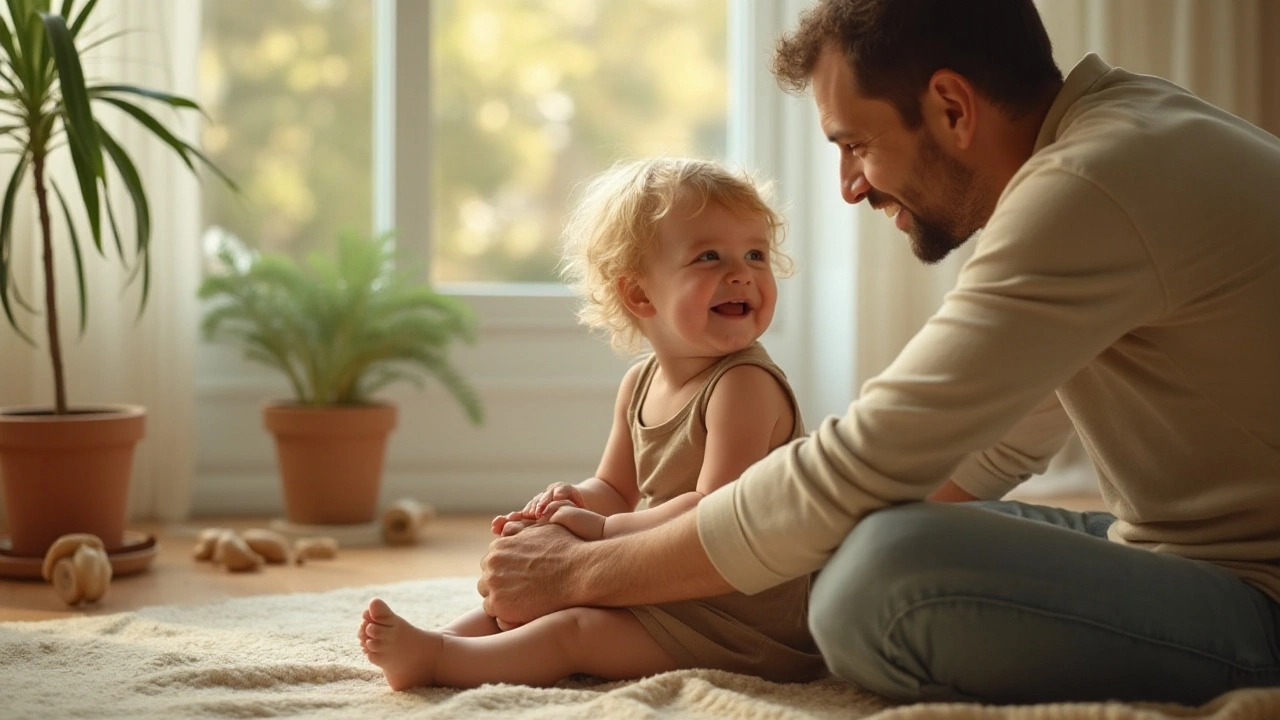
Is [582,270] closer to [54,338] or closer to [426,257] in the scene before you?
[54,338]

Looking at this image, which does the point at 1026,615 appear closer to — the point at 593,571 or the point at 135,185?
the point at 593,571

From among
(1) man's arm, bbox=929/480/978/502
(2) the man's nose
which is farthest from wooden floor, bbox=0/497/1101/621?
(2) the man's nose

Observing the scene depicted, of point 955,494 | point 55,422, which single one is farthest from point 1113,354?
point 55,422

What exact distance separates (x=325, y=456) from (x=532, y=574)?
5.05 ft

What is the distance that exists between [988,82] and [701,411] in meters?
0.53

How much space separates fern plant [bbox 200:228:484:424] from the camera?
121 inches

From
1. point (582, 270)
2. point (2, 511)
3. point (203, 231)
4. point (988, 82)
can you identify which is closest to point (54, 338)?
point (2, 511)

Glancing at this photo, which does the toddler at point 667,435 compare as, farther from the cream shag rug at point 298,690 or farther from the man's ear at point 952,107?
the man's ear at point 952,107

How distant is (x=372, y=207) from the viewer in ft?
12.0

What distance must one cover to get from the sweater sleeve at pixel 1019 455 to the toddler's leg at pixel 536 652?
1.91 feet

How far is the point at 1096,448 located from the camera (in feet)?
4.98

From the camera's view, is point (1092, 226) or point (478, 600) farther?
point (478, 600)

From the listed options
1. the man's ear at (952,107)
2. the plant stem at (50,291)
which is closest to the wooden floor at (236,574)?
the plant stem at (50,291)

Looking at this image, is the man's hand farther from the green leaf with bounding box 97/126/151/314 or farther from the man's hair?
the green leaf with bounding box 97/126/151/314
